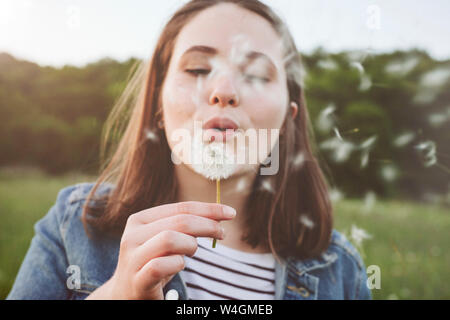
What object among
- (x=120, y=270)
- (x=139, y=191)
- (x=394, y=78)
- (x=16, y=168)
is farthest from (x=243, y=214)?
(x=394, y=78)

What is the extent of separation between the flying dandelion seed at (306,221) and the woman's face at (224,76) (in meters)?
0.32

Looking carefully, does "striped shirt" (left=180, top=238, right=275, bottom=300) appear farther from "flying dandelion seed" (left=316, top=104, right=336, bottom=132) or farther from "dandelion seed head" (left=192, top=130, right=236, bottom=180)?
"flying dandelion seed" (left=316, top=104, right=336, bottom=132)

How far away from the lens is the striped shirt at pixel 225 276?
974 mm

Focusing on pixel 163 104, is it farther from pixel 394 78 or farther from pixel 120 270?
pixel 394 78

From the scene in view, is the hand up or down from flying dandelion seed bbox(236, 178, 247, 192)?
down

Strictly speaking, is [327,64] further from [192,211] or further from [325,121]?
[192,211]

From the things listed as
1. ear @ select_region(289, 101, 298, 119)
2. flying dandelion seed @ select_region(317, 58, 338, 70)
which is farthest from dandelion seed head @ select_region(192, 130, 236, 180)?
flying dandelion seed @ select_region(317, 58, 338, 70)

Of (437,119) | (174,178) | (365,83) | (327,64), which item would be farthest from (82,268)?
(437,119)

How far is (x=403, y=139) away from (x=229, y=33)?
3669 millimetres

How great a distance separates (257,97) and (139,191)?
0.41 meters

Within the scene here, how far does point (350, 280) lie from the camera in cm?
117

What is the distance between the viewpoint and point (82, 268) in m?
0.98

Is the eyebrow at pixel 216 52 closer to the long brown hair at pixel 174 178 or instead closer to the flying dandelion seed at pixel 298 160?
the long brown hair at pixel 174 178

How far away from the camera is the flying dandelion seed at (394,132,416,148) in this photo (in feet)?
12.5
